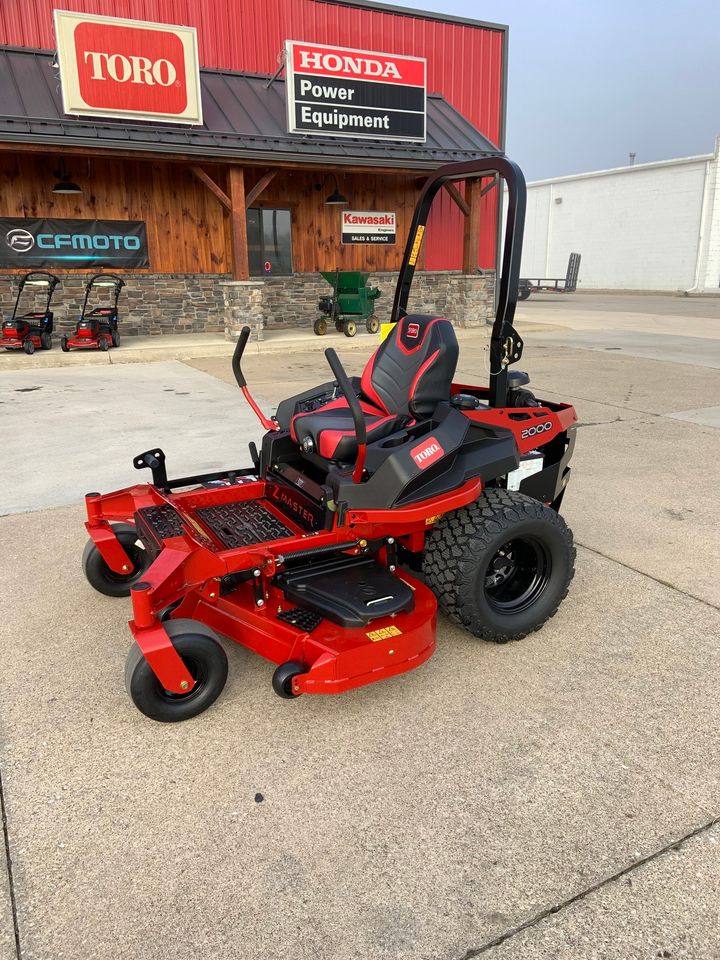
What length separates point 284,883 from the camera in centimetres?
193

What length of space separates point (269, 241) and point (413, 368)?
12.6 meters

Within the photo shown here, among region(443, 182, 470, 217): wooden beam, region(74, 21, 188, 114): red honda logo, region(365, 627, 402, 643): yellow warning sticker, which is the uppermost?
region(74, 21, 188, 114): red honda logo

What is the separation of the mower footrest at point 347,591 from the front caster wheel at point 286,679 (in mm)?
250

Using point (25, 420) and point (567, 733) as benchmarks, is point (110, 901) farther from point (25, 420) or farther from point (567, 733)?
point (25, 420)

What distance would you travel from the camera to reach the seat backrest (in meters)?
3.35

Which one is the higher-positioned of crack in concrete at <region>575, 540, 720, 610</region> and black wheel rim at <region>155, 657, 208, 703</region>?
black wheel rim at <region>155, 657, 208, 703</region>

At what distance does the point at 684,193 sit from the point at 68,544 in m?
35.9

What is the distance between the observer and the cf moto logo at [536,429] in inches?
132

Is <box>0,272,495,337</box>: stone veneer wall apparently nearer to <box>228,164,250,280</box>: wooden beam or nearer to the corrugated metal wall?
<box>228,164,250,280</box>: wooden beam

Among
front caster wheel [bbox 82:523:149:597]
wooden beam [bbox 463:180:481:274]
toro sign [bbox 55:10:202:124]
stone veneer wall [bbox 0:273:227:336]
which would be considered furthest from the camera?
wooden beam [bbox 463:180:481:274]

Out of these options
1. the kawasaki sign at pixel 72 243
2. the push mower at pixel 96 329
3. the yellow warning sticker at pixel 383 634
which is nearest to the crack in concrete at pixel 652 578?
the yellow warning sticker at pixel 383 634

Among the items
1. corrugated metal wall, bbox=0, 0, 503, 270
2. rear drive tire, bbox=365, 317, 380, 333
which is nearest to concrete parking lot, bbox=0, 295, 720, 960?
rear drive tire, bbox=365, 317, 380, 333

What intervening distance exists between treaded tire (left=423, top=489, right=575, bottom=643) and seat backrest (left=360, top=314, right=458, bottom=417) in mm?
562

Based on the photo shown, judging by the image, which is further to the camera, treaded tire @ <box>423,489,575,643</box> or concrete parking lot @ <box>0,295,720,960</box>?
treaded tire @ <box>423,489,575,643</box>
